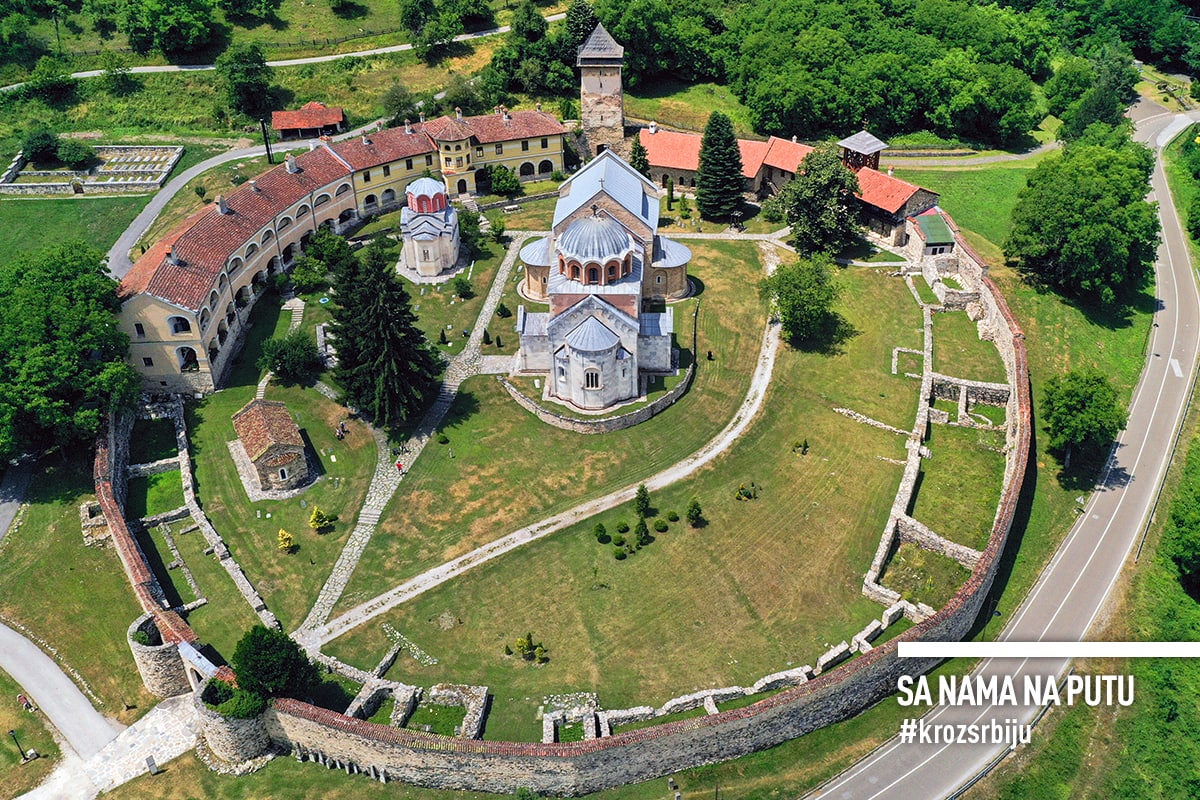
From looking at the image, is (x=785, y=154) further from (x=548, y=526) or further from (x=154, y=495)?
(x=154, y=495)

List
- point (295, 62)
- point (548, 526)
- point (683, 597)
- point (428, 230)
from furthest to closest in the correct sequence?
point (295, 62), point (428, 230), point (548, 526), point (683, 597)

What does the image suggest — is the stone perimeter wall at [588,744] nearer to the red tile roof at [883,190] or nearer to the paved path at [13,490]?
the paved path at [13,490]

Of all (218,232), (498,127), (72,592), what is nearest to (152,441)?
(72,592)

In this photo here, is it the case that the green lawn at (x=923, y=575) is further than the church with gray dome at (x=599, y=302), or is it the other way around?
the church with gray dome at (x=599, y=302)

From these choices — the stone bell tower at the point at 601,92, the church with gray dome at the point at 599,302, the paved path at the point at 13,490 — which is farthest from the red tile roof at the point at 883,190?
the paved path at the point at 13,490

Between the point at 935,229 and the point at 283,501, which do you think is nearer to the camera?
the point at 283,501

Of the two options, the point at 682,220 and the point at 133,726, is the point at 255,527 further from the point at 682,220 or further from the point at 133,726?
the point at 682,220
